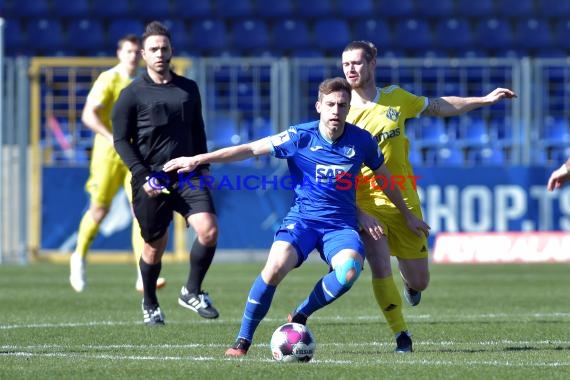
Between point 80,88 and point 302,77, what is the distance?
3354 mm

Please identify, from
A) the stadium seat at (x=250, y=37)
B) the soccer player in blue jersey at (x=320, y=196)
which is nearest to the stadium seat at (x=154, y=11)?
the stadium seat at (x=250, y=37)

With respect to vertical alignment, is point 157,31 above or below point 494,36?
below

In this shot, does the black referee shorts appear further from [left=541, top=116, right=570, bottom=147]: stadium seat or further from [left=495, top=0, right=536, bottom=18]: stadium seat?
[left=495, top=0, right=536, bottom=18]: stadium seat

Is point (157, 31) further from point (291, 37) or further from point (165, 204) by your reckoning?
point (291, 37)

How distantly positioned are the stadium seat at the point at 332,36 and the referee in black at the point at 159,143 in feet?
44.5

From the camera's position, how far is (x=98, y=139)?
1252 centimetres

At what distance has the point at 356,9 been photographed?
77.3 ft

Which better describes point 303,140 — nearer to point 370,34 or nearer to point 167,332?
point 167,332

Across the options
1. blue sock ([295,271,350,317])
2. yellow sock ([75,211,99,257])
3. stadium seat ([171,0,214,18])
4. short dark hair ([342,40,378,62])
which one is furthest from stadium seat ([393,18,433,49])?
blue sock ([295,271,350,317])

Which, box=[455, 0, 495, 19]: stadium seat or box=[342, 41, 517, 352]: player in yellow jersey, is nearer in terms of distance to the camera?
box=[342, 41, 517, 352]: player in yellow jersey

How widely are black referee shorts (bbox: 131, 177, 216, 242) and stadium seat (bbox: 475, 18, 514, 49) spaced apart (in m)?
14.7

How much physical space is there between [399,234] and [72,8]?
623 inches

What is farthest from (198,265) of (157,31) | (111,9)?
(111,9)

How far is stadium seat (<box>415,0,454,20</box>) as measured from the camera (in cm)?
2356
